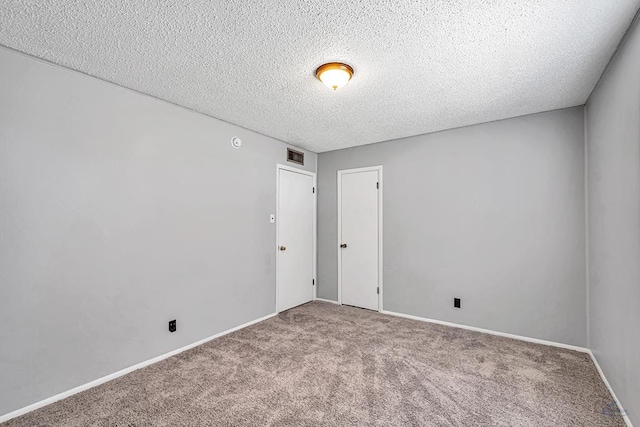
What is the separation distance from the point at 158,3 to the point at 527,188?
3.60 m

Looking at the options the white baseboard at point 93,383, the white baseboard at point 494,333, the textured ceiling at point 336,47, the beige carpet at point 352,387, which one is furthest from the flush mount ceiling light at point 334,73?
the white baseboard at point 494,333

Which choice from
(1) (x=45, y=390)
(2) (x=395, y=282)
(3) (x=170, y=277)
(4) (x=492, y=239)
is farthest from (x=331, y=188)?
(1) (x=45, y=390)

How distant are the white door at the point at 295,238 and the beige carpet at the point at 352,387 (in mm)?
1067

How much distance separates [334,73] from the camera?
2.16m

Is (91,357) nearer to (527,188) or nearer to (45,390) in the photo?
(45,390)

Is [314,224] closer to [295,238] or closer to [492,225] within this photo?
[295,238]

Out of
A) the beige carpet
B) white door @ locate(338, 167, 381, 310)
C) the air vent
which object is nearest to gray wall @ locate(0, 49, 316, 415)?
the beige carpet

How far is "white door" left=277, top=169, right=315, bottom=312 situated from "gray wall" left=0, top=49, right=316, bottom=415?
80 centimetres

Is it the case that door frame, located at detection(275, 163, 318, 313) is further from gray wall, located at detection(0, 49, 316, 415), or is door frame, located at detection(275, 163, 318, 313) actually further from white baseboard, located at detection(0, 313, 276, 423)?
white baseboard, located at detection(0, 313, 276, 423)

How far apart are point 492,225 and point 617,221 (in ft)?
4.30

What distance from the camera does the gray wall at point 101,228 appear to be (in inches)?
76.9

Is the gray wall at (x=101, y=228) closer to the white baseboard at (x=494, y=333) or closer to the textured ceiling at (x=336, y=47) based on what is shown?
the textured ceiling at (x=336, y=47)

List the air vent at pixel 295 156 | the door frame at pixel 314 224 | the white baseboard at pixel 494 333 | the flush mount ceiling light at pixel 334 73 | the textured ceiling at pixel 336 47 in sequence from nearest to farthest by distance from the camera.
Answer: the textured ceiling at pixel 336 47 → the flush mount ceiling light at pixel 334 73 → the white baseboard at pixel 494 333 → the door frame at pixel 314 224 → the air vent at pixel 295 156

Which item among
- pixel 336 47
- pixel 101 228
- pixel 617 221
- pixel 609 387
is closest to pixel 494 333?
pixel 609 387
